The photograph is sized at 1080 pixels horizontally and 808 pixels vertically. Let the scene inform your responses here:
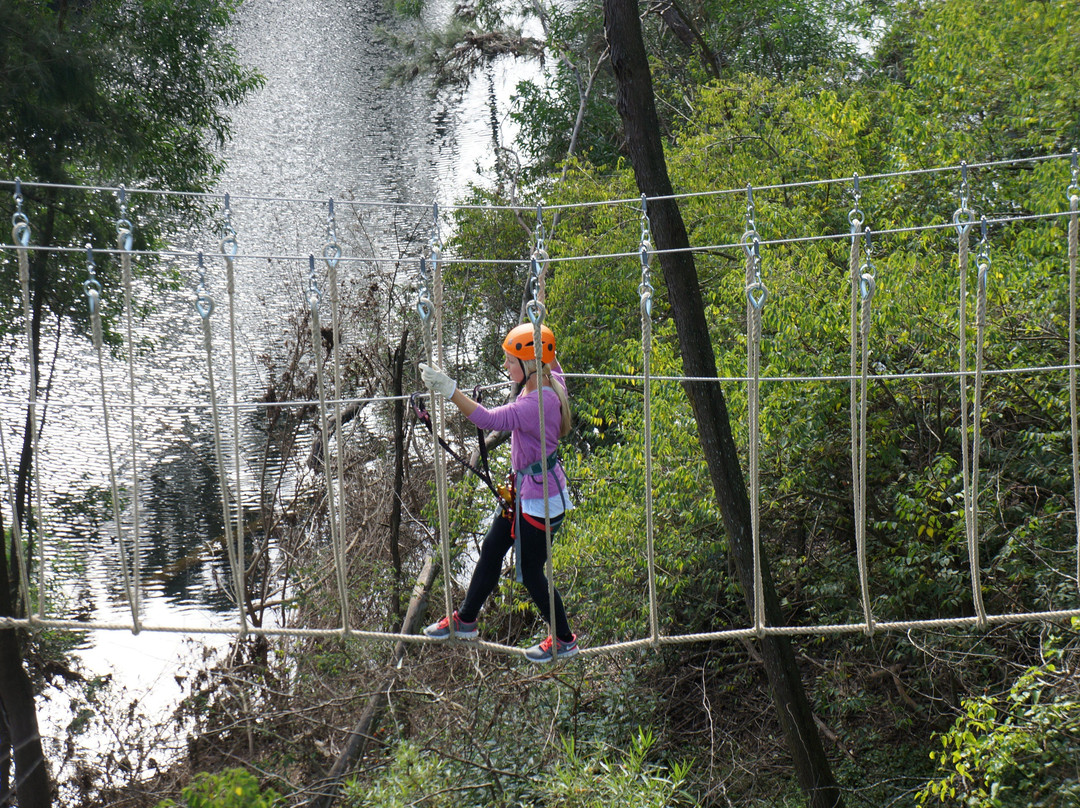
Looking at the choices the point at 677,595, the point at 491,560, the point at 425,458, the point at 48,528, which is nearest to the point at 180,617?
the point at 48,528

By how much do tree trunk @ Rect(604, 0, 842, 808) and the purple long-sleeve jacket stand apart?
1.00m

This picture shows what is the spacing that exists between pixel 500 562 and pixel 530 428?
456 millimetres

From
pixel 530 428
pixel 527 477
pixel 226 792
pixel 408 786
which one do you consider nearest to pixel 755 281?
pixel 530 428

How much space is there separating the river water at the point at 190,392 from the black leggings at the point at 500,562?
2456 millimetres

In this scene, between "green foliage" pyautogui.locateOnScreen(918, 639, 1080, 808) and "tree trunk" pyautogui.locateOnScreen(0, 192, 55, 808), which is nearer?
"green foliage" pyautogui.locateOnScreen(918, 639, 1080, 808)

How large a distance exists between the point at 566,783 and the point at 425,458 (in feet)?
13.0

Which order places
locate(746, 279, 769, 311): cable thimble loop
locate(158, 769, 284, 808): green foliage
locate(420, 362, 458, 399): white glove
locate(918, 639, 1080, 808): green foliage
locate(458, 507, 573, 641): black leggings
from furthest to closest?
locate(918, 639, 1080, 808): green foliage, locate(158, 769, 284, 808): green foliage, locate(458, 507, 573, 641): black leggings, locate(746, 279, 769, 311): cable thimble loop, locate(420, 362, 458, 399): white glove

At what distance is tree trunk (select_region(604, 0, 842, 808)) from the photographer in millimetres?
3662

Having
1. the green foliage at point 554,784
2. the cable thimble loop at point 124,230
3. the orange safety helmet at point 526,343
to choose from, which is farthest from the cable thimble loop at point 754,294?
the green foliage at point 554,784

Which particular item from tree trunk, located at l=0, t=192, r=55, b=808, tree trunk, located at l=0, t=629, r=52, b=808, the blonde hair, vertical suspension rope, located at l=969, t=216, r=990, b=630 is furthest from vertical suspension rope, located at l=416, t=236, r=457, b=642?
tree trunk, located at l=0, t=629, r=52, b=808

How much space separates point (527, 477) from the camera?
2.84m

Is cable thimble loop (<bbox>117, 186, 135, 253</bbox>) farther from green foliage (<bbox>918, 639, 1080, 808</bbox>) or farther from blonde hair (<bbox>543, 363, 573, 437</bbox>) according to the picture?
green foliage (<bbox>918, 639, 1080, 808</bbox>)

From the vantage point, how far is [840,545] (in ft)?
16.6

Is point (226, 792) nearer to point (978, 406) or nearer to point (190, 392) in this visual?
point (978, 406)
